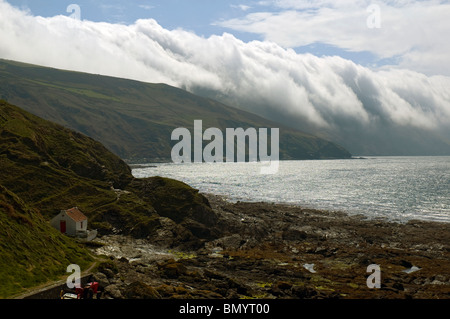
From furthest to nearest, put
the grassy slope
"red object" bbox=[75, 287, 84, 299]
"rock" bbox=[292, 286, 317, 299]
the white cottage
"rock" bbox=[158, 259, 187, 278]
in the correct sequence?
the white cottage
"rock" bbox=[158, 259, 187, 278]
"rock" bbox=[292, 286, 317, 299]
the grassy slope
"red object" bbox=[75, 287, 84, 299]

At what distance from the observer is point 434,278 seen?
53594mm

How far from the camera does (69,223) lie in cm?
6594

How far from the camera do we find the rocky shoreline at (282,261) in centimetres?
4600

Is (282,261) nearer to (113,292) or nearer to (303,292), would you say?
(303,292)

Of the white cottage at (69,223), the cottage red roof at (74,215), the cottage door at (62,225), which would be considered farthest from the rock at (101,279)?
the cottage door at (62,225)

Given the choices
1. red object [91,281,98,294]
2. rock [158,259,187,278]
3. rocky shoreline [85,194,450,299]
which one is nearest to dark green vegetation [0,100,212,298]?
red object [91,281,98,294]

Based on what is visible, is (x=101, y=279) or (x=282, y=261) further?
(x=282, y=261)

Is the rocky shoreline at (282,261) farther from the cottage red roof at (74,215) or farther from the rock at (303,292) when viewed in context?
the cottage red roof at (74,215)

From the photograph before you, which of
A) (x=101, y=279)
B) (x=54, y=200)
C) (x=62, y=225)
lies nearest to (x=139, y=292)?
(x=101, y=279)

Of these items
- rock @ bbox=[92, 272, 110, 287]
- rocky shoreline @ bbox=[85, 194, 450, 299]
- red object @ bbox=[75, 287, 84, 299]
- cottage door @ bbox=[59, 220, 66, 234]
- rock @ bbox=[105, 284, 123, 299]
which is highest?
cottage door @ bbox=[59, 220, 66, 234]

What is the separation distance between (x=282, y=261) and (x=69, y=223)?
34623 millimetres

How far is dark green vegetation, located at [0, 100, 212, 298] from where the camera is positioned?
4281 centimetres

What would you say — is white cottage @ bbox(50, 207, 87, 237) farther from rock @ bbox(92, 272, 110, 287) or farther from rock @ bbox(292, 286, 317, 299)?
rock @ bbox(292, 286, 317, 299)

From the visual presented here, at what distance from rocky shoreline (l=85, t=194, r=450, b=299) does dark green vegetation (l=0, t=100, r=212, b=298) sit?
502 centimetres
